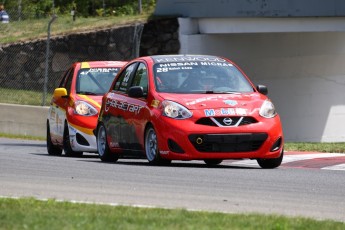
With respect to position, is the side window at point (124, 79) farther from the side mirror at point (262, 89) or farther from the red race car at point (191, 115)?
the side mirror at point (262, 89)

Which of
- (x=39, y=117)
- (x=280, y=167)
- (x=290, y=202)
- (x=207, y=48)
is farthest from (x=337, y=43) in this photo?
(x=290, y=202)

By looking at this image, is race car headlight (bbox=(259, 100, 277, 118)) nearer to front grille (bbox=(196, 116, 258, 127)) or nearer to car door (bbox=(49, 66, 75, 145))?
front grille (bbox=(196, 116, 258, 127))

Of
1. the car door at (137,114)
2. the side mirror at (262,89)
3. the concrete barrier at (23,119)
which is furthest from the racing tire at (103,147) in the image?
the concrete barrier at (23,119)

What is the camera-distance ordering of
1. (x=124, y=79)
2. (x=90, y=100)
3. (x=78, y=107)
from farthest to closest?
(x=90, y=100) < (x=78, y=107) < (x=124, y=79)

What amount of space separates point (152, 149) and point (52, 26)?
15848 millimetres

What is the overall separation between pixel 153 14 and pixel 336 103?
527cm

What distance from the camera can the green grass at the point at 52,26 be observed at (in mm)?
28266

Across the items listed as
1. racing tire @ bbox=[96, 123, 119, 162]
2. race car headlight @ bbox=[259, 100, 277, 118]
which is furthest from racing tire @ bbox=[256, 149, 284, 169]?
racing tire @ bbox=[96, 123, 119, 162]

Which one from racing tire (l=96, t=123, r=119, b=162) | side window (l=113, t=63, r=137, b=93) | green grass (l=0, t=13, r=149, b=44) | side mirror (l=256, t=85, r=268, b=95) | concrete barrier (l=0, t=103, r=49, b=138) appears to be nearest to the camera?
side mirror (l=256, t=85, r=268, b=95)

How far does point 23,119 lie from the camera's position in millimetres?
26312

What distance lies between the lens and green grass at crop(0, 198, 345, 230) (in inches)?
304

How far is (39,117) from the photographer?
25.9 m

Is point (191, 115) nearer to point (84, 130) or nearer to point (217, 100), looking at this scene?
point (217, 100)

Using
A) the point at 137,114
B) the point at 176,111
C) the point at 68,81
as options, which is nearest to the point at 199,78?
the point at 137,114
